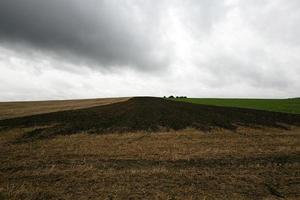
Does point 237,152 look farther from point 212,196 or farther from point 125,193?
point 125,193

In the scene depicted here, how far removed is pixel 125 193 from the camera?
6.81 meters

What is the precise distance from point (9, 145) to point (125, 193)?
9408 millimetres

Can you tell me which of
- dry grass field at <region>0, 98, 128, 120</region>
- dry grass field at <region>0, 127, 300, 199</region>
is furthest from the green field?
dry grass field at <region>0, 98, 128, 120</region>

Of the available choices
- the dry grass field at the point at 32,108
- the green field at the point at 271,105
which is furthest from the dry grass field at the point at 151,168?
the green field at the point at 271,105

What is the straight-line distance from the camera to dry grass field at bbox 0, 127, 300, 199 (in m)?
6.90

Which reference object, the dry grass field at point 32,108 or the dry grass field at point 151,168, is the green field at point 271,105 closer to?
the dry grass field at point 151,168

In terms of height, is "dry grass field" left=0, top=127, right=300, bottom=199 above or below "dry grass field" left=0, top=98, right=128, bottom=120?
below

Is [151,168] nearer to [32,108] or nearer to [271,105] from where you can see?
[32,108]

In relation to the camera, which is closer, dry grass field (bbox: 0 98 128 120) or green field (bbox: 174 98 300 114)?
dry grass field (bbox: 0 98 128 120)

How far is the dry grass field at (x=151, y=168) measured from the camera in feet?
22.6

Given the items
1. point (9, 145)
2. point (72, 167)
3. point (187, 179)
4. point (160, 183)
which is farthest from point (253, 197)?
point (9, 145)

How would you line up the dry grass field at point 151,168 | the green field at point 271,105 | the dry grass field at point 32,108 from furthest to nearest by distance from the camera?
the green field at point 271,105 < the dry grass field at point 32,108 < the dry grass field at point 151,168

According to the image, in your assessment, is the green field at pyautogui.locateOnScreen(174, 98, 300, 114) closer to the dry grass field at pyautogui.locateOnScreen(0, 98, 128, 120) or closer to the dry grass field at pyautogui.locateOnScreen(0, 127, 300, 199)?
the dry grass field at pyautogui.locateOnScreen(0, 127, 300, 199)

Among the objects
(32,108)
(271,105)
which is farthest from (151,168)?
(271,105)
